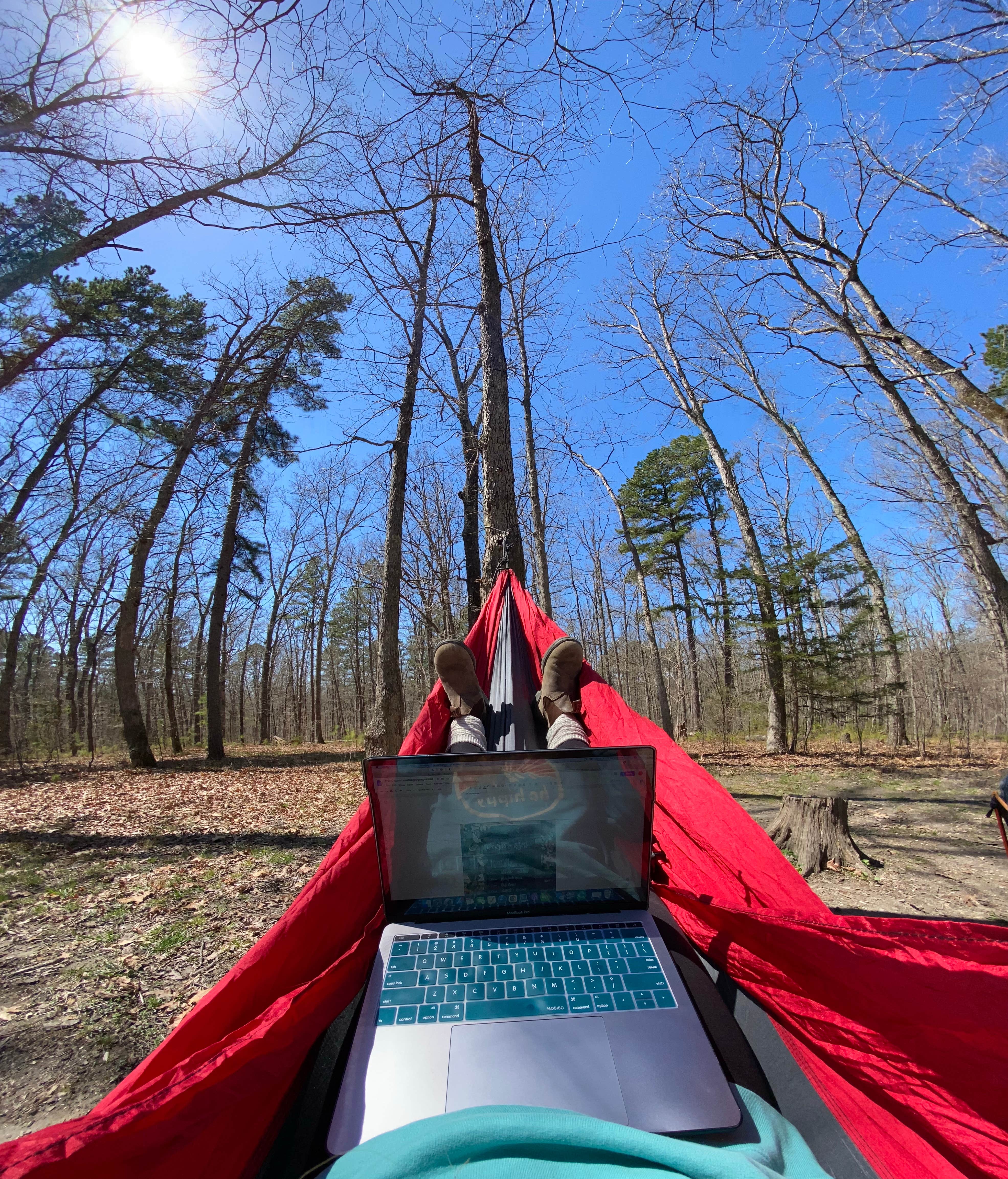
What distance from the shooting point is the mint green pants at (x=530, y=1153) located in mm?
616

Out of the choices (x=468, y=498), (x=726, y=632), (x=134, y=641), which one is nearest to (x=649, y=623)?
(x=726, y=632)

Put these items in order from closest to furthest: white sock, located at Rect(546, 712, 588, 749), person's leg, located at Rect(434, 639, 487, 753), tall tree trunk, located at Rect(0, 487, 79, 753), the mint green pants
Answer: the mint green pants
white sock, located at Rect(546, 712, 588, 749)
person's leg, located at Rect(434, 639, 487, 753)
tall tree trunk, located at Rect(0, 487, 79, 753)

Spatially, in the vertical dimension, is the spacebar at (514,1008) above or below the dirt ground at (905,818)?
above

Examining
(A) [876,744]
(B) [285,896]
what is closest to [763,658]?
(A) [876,744]

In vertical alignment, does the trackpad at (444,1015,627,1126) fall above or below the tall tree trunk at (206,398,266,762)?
below

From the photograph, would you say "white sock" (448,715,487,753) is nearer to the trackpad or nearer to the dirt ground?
the trackpad

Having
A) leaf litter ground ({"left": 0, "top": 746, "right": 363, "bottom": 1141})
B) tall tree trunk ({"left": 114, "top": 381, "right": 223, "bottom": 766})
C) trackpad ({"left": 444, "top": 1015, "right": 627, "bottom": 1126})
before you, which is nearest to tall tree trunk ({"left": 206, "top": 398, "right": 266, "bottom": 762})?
tall tree trunk ({"left": 114, "top": 381, "right": 223, "bottom": 766})

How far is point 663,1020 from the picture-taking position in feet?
3.00

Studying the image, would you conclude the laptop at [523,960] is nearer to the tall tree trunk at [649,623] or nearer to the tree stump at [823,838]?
the tree stump at [823,838]

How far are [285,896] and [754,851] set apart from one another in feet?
8.48

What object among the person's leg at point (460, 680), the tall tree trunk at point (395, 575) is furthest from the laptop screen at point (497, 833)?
the tall tree trunk at point (395, 575)

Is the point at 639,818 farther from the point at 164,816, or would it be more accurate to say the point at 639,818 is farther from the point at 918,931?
the point at 164,816

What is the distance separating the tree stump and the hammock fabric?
7.88 feet

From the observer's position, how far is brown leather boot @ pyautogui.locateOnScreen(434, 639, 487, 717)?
2.24 metres
